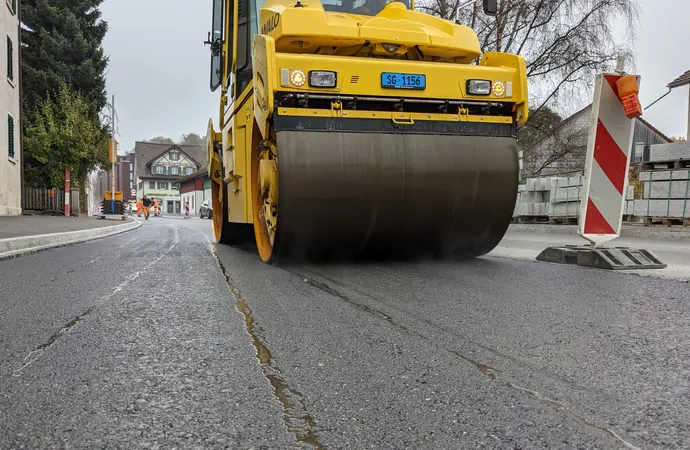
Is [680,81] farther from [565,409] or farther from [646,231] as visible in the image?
[565,409]

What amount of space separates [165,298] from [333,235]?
1.79m

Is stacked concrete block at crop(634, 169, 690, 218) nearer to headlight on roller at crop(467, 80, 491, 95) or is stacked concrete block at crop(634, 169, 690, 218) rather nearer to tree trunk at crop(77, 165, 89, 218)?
headlight on roller at crop(467, 80, 491, 95)

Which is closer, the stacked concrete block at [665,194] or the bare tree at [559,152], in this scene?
the stacked concrete block at [665,194]

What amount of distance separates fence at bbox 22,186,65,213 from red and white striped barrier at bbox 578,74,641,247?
20811 millimetres

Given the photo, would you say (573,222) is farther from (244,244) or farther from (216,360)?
(216,360)

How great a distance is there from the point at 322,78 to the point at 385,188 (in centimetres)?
110

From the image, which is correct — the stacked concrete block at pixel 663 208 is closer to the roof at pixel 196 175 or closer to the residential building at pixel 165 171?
the roof at pixel 196 175

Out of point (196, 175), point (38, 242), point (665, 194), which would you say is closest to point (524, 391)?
point (38, 242)

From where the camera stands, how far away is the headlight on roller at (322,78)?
15.9ft

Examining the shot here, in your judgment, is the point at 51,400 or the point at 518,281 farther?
the point at 518,281

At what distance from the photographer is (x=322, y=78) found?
4.87m

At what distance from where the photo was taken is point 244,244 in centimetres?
952

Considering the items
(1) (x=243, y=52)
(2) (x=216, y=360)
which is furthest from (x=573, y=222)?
(2) (x=216, y=360)

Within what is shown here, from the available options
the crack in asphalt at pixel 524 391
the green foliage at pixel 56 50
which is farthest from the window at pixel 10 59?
the crack in asphalt at pixel 524 391
